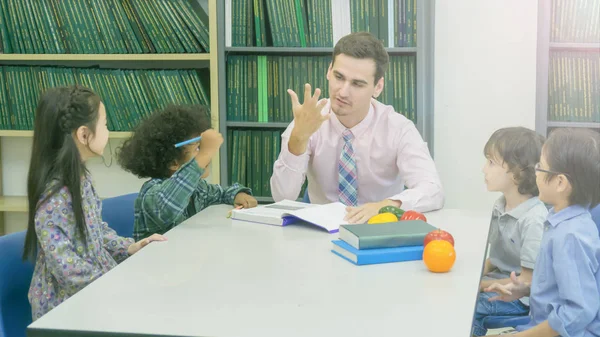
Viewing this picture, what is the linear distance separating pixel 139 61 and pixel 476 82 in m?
1.54

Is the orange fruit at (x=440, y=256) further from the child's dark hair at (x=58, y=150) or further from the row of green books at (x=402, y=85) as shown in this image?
the row of green books at (x=402, y=85)

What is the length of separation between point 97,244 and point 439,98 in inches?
73.2

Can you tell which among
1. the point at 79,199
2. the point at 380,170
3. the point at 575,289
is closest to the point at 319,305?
the point at 575,289

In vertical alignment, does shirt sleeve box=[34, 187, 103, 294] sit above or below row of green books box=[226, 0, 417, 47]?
below

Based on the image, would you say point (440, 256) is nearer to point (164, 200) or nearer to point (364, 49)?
point (164, 200)

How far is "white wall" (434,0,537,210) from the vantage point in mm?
2889

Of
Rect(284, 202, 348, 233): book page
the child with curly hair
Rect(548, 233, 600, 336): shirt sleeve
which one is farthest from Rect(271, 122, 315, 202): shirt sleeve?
Rect(548, 233, 600, 336): shirt sleeve

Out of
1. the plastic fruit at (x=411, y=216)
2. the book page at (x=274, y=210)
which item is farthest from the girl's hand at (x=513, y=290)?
the book page at (x=274, y=210)

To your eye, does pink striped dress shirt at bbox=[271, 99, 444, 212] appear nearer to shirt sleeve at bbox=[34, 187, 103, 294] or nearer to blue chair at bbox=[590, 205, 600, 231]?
blue chair at bbox=[590, 205, 600, 231]

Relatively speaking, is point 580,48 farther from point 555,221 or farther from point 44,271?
point 44,271

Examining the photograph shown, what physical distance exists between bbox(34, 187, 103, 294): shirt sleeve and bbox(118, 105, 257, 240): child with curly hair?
319 millimetres

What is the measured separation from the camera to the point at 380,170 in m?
2.30

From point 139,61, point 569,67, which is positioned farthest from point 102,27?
point 569,67

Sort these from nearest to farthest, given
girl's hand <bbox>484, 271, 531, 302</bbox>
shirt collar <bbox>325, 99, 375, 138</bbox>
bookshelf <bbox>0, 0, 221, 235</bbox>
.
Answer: girl's hand <bbox>484, 271, 531, 302</bbox>, shirt collar <bbox>325, 99, 375, 138</bbox>, bookshelf <bbox>0, 0, 221, 235</bbox>
